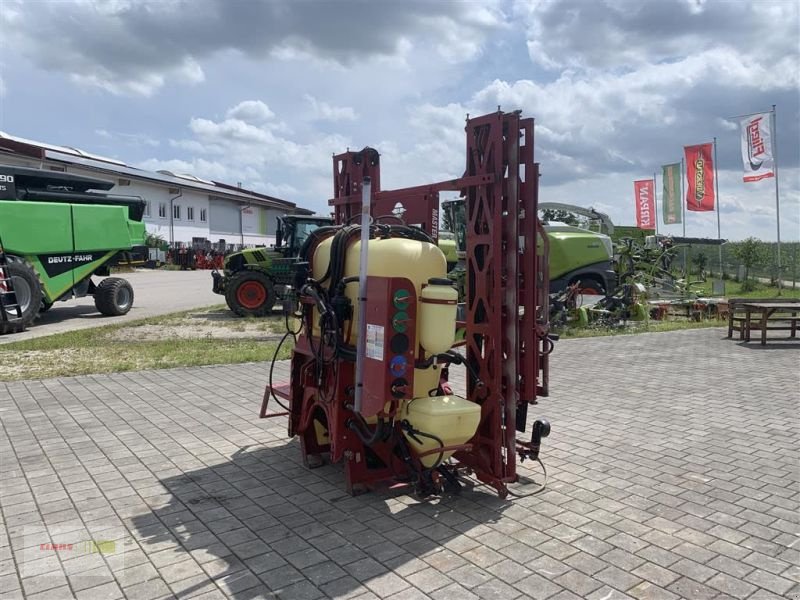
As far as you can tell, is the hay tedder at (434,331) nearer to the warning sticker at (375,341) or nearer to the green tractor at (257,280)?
the warning sticker at (375,341)

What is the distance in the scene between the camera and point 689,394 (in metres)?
7.82

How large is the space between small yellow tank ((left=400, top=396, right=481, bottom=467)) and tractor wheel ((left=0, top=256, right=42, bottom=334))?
11.2 meters

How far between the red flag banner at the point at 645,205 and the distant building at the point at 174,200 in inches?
1082

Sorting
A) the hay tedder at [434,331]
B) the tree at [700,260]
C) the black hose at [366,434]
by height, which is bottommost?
the black hose at [366,434]

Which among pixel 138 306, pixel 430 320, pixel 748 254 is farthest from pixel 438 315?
pixel 748 254

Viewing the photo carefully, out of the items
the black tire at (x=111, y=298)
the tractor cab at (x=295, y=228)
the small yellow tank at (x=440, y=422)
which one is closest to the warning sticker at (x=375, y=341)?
the small yellow tank at (x=440, y=422)

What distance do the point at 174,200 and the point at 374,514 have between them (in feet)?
137

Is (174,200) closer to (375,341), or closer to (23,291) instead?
(23,291)

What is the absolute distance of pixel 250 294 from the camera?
15.9 meters

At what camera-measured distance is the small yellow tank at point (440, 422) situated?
410 centimetres

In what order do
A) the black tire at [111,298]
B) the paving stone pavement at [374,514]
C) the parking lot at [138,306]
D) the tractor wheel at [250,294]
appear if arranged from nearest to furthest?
the paving stone pavement at [374,514] < the parking lot at [138,306] < the black tire at [111,298] < the tractor wheel at [250,294]

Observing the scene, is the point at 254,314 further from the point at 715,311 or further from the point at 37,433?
the point at 715,311

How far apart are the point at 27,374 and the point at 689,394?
877cm

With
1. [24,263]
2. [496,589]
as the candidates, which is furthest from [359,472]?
[24,263]
